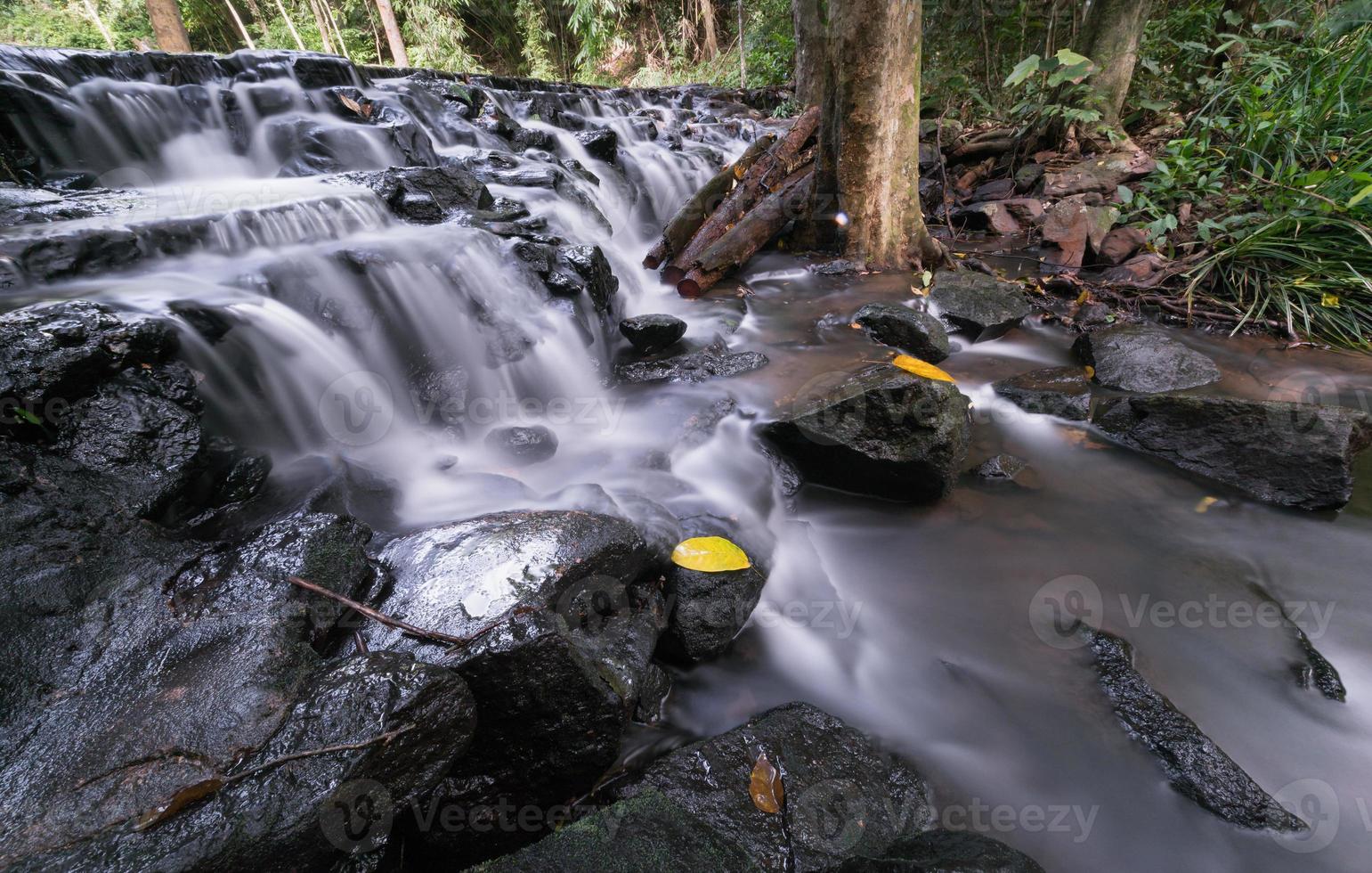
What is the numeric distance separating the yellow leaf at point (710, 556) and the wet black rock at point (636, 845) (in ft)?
3.11

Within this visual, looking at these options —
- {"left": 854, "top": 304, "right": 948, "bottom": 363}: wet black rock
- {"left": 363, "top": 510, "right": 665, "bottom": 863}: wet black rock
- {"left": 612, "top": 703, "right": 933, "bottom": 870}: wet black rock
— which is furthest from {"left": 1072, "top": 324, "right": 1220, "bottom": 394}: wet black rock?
{"left": 363, "top": 510, "right": 665, "bottom": 863}: wet black rock

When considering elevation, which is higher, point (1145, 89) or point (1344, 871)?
point (1145, 89)

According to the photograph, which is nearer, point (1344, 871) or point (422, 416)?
point (1344, 871)

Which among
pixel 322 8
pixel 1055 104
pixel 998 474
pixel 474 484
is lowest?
pixel 998 474

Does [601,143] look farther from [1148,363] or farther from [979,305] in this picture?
[1148,363]

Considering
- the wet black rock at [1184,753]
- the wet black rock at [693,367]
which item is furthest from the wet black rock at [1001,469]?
the wet black rock at [693,367]

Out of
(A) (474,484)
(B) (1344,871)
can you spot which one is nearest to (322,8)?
(A) (474,484)

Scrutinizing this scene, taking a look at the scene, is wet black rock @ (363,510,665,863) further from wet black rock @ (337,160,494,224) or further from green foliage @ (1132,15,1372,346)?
green foliage @ (1132,15,1372,346)

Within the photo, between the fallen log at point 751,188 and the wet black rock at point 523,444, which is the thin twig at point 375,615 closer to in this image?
the wet black rock at point 523,444

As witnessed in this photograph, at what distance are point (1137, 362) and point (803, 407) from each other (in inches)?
98.9

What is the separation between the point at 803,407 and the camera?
316 centimetres

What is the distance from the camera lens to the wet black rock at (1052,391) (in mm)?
3543

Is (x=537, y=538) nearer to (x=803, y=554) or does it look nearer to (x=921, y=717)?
(x=803, y=554)

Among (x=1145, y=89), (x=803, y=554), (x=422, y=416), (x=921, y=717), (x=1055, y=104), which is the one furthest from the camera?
(x=1145, y=89)
